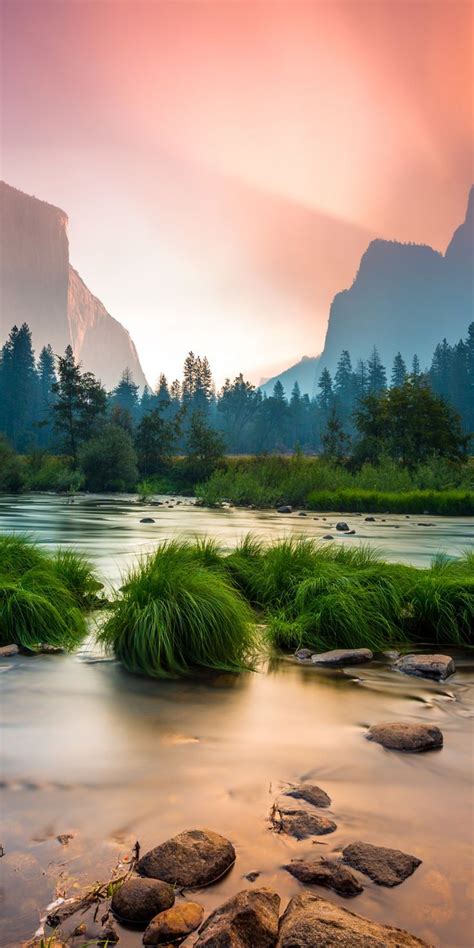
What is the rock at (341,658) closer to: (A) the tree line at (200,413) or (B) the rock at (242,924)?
(B) the rock at (242,924)

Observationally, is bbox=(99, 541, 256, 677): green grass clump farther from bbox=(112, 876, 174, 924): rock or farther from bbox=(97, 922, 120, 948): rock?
bbox=(97, 922, 120, 948): rock

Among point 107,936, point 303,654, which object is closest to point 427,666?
point 303,654

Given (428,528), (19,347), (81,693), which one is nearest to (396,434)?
(428,528)

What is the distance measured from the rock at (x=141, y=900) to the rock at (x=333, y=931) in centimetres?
51

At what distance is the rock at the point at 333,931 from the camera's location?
91.0 inches

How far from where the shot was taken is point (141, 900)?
2.63 m

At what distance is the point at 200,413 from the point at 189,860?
52.1 metres

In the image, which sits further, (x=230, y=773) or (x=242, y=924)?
(x=230, y=773)

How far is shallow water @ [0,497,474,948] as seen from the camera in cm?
286

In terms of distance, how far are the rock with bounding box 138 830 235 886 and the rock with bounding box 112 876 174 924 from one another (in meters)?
0.14

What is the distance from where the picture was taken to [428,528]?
80.6 ft

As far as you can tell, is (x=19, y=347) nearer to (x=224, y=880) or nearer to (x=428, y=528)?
(x=428, y=528)

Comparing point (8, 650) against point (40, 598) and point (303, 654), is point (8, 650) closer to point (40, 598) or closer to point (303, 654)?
point (40, 598)

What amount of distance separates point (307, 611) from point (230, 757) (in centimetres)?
351
